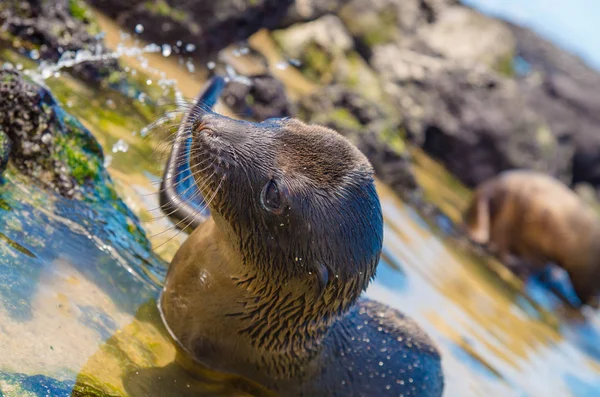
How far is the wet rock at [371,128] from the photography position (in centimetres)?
901

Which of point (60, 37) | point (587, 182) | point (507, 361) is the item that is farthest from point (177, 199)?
point (587, 182)

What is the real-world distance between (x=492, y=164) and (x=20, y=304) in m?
12.1

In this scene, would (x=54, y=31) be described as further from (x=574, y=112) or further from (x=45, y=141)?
(x=574, y=112)

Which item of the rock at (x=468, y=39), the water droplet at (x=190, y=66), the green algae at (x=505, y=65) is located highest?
the water droplet at (x=190, y=66)

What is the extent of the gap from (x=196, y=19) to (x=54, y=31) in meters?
2.36

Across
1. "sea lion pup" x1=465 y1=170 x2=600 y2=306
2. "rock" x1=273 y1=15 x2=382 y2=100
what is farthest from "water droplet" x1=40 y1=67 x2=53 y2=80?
"rock" x1=273 y1=15 x2=382 y2=100

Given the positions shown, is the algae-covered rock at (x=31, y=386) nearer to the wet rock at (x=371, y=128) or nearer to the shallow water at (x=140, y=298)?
the shallow water at (x=140, y=298)

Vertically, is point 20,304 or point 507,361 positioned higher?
point 20,304

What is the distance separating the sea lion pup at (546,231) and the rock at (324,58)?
2640mm

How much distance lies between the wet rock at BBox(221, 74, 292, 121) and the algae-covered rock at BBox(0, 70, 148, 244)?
11.2ft

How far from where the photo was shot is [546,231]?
35.3 ft

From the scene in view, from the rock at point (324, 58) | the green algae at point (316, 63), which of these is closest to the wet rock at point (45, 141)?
the rock at point (324, 58)

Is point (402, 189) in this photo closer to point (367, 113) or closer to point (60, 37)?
point (367, 113)

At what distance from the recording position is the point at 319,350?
3.54m
